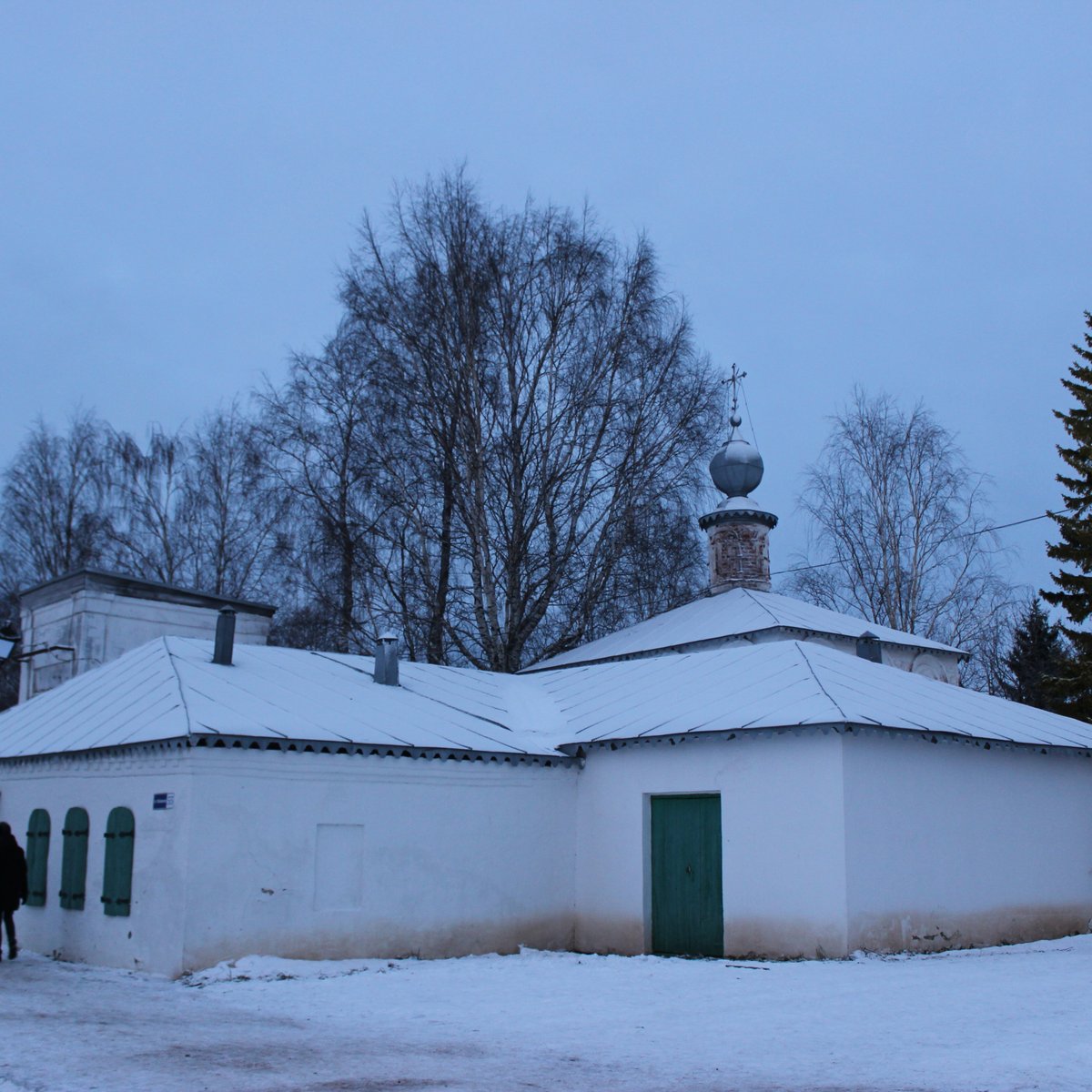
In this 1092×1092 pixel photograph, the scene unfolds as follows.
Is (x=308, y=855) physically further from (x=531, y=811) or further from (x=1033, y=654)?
(x=1033, y=654)

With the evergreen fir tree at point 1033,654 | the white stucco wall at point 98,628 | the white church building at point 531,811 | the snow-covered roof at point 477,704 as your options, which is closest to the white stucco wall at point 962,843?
the white church building at point 531,811

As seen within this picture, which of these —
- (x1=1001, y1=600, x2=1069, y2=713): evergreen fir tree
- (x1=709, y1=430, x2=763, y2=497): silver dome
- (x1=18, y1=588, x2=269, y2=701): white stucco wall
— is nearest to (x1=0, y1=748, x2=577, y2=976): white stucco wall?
(x1=18, y1=588, x2=269, y2=701): white stucco wall

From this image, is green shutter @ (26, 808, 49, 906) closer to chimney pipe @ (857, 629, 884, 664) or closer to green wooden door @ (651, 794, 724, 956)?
green wooden door @ (651, 794, 724, 956)

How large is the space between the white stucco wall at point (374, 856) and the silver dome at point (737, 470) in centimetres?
962

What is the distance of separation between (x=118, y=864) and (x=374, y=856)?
2714mm

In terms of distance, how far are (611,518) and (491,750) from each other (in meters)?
9.89

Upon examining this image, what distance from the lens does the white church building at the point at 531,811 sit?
13.1 meters

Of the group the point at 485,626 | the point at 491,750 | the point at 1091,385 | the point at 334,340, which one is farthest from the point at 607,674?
the point at 1091,385

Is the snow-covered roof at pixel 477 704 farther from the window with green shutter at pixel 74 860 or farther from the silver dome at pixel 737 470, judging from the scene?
the silver dome at pixel 737 470

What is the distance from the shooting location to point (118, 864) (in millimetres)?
13289

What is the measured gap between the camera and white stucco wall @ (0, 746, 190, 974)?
12539 mm

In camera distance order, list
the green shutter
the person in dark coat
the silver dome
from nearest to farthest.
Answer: the person in dark coat → the green shutter → the silver dome

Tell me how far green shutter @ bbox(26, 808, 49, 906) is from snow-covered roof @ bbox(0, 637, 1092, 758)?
0.82 meters

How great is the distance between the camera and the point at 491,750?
49.8 ft
